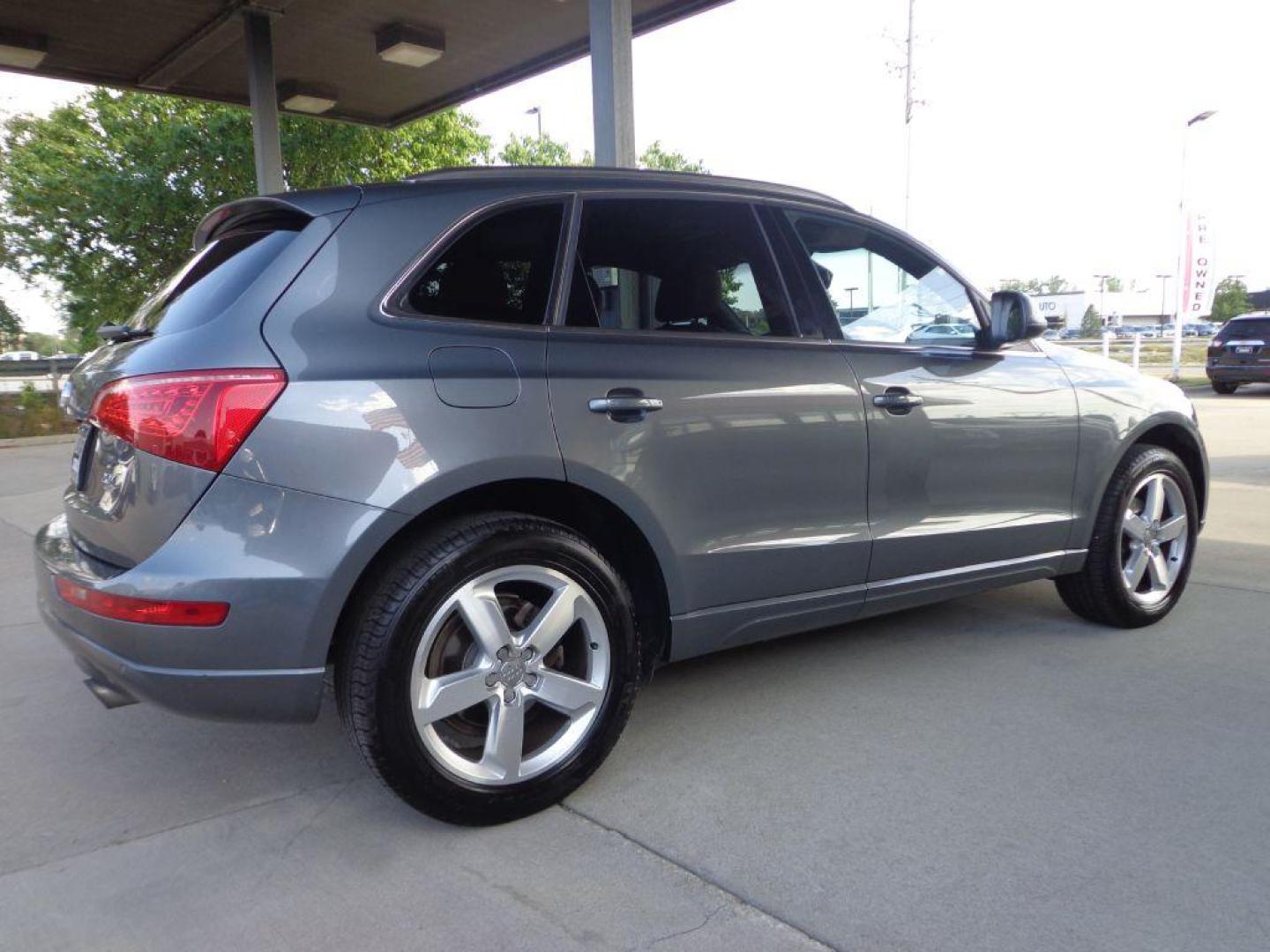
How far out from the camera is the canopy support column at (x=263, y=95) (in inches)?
344

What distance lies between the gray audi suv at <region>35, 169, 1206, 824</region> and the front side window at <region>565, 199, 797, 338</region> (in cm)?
1

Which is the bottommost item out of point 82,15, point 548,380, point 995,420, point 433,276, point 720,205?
point 995,420

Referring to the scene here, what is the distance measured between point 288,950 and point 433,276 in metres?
1.65

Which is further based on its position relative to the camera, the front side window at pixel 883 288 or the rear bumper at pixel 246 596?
the front side window at pixel 883 288

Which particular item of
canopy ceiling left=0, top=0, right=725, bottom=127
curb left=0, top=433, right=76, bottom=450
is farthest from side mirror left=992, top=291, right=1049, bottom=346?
curb left=0, top=433, right=76, bottom=450

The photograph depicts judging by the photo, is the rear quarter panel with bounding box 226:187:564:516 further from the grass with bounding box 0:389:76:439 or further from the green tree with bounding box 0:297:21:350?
the green tree with bounding box 0:297:21:350

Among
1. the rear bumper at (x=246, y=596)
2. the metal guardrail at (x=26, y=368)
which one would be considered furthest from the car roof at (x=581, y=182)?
the metal guardrail at (x=26, y=368)

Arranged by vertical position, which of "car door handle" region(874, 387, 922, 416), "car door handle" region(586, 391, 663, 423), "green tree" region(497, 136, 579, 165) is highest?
"green tree" region(497, 136, 579, 165)

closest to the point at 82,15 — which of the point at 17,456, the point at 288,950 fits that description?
the point at 17,456

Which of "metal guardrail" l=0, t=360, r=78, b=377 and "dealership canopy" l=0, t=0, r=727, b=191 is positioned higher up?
"dealership canopy" l=0, t=0, r=727, b=191

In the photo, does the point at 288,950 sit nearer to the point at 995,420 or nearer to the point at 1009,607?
the point at 995,420

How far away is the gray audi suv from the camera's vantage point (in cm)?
229

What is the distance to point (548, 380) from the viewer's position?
2.64m

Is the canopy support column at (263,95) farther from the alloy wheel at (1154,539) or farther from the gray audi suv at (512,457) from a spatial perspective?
the alloy wheel at (1154,539)
